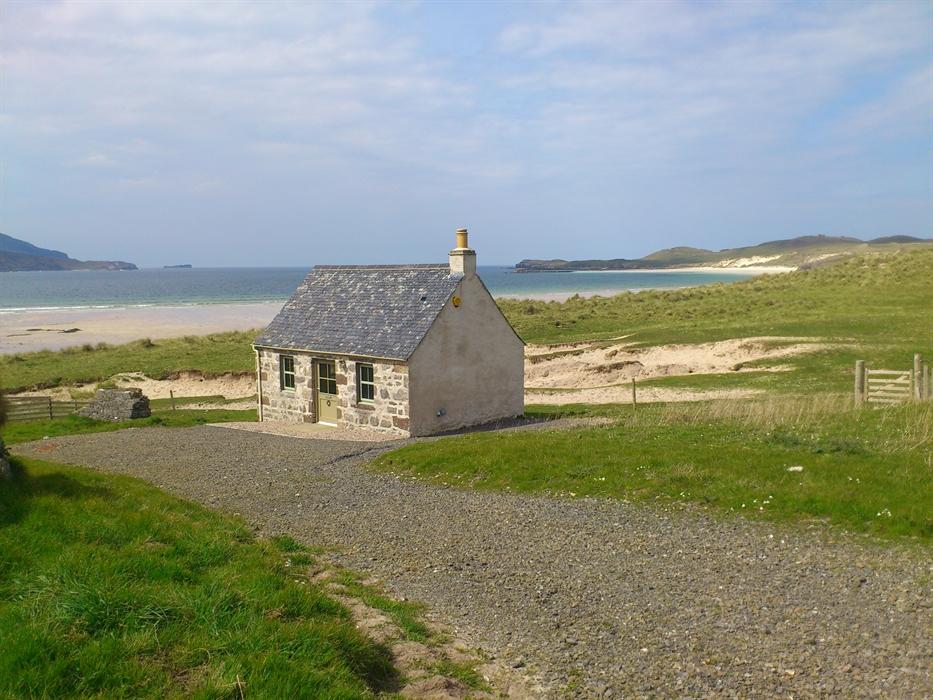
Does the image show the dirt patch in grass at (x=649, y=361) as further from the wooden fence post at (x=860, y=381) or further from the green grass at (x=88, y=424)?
the green grass at (x=88, y=424)

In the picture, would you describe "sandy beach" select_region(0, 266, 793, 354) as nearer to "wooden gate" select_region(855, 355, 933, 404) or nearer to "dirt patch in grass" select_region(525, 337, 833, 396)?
"dirt patch in grass" select_region(525, 337, 833, 396)

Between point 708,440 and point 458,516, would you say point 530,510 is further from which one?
point 708,440

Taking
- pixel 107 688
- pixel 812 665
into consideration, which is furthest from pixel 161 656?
pixel 812 665

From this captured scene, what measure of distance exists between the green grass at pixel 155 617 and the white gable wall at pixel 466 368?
48.3ft

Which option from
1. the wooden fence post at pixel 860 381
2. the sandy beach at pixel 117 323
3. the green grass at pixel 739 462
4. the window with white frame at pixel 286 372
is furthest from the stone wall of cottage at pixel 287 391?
the sandy beach at pixel 117 323

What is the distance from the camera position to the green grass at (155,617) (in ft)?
20.1

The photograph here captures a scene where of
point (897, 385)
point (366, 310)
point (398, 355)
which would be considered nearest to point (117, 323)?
point (366, 310)

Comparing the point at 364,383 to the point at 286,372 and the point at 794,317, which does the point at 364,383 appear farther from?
the point at 794,317

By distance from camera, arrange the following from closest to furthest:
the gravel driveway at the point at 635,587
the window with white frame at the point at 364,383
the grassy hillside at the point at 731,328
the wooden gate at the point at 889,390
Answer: the gravel driveway at the point at 635,587
the wooden gate at the point at 889,390
the window with white frame at the point at 364,383
the grassy hillside at the point at 731,328

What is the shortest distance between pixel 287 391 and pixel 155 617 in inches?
861

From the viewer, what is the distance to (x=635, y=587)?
10367 mm

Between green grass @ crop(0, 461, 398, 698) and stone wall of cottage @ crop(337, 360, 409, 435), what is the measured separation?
14.3 metres

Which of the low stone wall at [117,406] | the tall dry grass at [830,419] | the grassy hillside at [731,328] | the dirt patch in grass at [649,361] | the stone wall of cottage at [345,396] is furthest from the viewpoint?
the dirt patch in grass at [649,361]

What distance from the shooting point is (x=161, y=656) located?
6508mm
